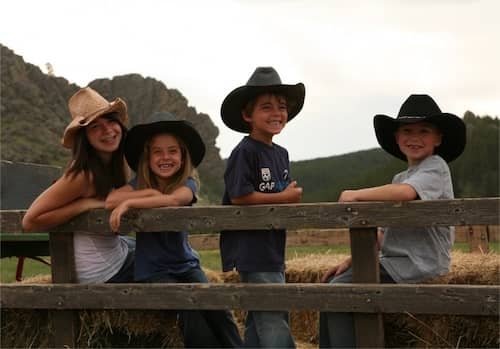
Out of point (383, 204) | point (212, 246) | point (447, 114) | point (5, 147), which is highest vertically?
point (5, 147)

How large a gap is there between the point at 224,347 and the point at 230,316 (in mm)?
216

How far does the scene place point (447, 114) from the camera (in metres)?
4.57

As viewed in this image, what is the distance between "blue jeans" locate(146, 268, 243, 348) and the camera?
4812 millimetres

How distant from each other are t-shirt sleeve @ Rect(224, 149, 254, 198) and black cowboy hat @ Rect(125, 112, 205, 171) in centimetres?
49

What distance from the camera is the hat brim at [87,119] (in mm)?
4941

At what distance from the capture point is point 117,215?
14.7 ft

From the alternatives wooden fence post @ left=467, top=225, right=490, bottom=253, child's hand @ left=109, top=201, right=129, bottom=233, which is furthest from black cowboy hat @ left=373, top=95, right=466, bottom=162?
wooden fence post @ left=467, top=225, right=490, bottom=253

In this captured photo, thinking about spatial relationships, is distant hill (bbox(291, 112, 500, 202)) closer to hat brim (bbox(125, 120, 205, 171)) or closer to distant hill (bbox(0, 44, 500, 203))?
distant hill (bbox(0, 44, 500, 203))

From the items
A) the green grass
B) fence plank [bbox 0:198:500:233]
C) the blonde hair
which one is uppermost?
the blonde hair

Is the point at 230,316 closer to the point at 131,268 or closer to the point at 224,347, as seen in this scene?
the point at 224,347

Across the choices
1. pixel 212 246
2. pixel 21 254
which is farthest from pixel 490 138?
pixel 21 254

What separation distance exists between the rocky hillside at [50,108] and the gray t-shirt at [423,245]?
48516 millimetres

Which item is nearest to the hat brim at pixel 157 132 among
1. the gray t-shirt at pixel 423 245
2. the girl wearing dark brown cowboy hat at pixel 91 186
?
the girl wearing dark brown cowboy hat at pixel 91 186

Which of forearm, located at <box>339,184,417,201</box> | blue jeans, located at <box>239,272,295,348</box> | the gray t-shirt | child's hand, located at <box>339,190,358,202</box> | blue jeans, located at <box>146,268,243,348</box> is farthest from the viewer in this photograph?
blue jeans, located at <box>146,268,243,348</box>
